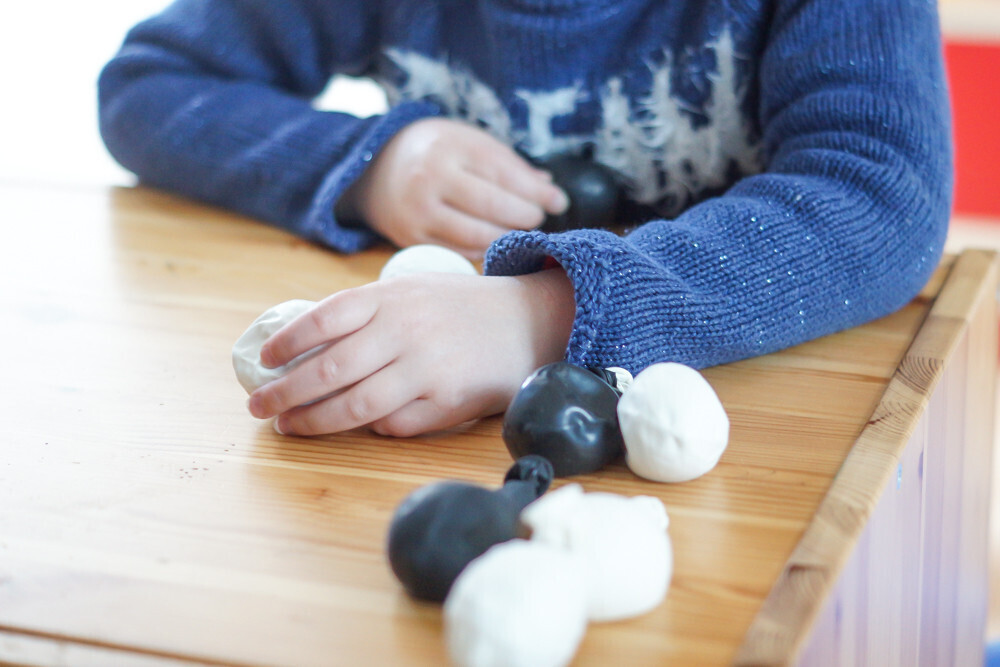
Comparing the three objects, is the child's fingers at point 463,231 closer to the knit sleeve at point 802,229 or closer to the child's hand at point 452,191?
the child's hand at point 452,191

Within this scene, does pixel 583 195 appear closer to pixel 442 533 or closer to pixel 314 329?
pixel 314 329

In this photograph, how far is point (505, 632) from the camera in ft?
0.86

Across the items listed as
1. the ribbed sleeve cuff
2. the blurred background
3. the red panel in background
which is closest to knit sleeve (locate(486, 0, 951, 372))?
the ribbed sleeve cuff

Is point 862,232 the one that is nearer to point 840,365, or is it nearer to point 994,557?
point 840,365

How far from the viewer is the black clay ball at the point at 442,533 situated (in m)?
0.30

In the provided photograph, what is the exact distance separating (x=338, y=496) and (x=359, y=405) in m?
0.05

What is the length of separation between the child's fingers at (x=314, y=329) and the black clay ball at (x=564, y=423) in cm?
9

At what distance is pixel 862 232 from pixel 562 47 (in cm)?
30

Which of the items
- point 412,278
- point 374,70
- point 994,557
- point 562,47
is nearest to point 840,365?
point 412,278

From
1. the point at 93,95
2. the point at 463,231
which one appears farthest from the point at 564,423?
the point at 93,95

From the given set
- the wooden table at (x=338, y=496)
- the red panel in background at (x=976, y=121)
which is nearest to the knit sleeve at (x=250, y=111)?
the wooden table at (x=338, y=496)

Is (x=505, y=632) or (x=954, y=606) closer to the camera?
(x=505, y=632)

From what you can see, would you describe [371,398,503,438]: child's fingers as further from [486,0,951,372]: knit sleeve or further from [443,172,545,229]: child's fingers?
→ [443,172,545,229]: child's fingers

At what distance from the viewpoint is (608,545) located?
0.30 metres
